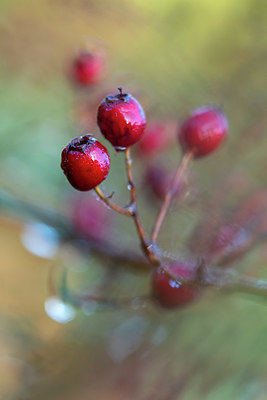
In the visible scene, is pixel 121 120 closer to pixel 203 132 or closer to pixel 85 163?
pixel 85 163

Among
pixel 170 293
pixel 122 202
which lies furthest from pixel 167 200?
pixel 122 202

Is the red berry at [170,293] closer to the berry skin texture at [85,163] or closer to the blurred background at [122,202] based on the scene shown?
the blurred background at [122,202]

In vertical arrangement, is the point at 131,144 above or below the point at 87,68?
above

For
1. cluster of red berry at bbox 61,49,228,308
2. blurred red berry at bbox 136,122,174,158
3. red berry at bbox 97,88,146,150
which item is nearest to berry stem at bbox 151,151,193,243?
cluster of red berry at bbox 61,49,228,308

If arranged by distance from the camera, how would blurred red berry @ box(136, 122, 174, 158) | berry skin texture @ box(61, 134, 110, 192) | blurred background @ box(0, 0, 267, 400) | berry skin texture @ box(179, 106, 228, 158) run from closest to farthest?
berry skin texture @ box(61, 134, 110, 192) < berry skin texture @ box(179, 106, 228, 158) < blurred background @ box(0, 0, 267, 400) < blurred red berry @ box(136, 122, 174, 158)

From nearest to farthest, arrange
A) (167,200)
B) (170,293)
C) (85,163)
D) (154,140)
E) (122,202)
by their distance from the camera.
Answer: (85,163)
(167,200)
(170,293)
(154,140)
(122,202)

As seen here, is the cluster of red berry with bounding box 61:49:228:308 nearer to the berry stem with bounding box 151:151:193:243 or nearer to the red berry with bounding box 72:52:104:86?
the berry stem with bounding box 151:151:193:243

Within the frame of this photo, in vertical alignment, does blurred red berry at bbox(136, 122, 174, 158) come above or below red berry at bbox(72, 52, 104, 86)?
below
